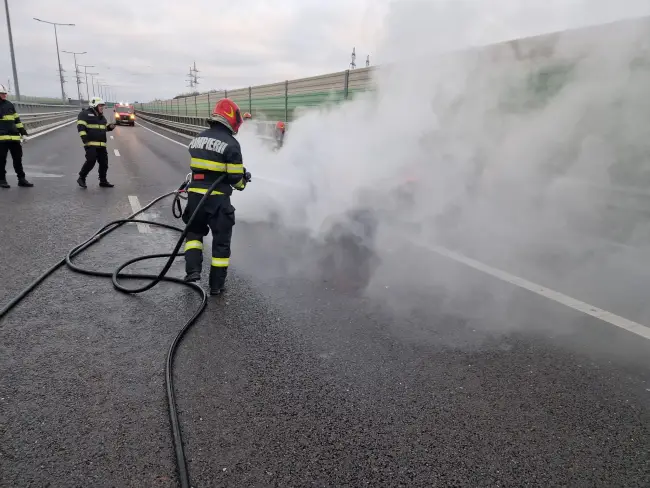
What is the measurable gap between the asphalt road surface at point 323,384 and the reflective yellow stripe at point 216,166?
1.03 m

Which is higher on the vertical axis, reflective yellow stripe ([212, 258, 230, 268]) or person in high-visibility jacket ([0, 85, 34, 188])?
person in high-visibility jacket ([0, 85, 34, 188])

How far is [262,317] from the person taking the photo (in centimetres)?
340

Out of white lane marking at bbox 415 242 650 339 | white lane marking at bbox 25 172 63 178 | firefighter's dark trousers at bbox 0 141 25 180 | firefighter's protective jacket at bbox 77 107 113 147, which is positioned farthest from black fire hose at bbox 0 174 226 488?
white lane marking at bbox 25 172 63 178

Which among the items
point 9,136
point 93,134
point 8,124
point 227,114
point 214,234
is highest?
point 227,114

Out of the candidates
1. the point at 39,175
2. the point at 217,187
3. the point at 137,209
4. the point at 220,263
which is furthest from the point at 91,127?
the point at 220,263

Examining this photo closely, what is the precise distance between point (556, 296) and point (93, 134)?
8415mm

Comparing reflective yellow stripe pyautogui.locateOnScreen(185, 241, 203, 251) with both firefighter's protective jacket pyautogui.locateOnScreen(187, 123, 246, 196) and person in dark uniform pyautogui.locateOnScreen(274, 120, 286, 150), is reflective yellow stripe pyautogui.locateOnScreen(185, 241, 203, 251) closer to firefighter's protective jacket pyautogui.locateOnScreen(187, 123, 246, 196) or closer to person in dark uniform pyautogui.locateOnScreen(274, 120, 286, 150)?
firefighter's protective jacket pyautogui.locateOnScreen(187, 123, 246, 196)

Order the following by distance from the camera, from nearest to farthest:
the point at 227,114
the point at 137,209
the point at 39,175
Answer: the point at 227,114 → the point at 137,209 → the point at 39,175

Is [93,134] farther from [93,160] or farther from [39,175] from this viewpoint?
[39,175]

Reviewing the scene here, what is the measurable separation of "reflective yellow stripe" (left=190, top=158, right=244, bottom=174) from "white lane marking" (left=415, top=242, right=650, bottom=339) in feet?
8.02

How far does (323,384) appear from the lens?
256 cm

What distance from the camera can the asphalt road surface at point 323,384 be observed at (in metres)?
1.96

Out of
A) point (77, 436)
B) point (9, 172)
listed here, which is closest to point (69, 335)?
point (77, 436)

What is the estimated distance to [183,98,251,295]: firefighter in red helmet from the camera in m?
3.81
